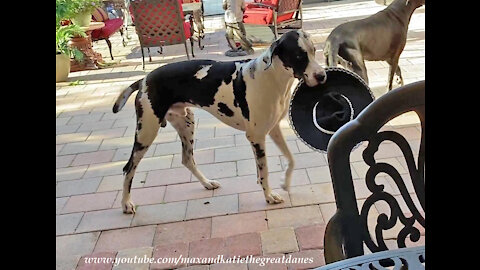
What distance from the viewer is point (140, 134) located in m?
2.77

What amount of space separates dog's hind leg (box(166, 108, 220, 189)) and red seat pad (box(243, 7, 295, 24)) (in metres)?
4.21

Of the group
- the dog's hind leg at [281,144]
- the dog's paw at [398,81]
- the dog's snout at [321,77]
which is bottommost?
the dog's paw at [398,81]

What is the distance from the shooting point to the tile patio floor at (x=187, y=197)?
2412mm

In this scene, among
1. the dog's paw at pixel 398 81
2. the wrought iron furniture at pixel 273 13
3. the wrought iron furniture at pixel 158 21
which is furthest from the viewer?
the wrought iron furniture at pixel 273 13

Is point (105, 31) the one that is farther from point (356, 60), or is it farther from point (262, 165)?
point (262, 165)

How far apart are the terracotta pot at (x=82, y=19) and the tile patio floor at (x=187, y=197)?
2651 millimetres

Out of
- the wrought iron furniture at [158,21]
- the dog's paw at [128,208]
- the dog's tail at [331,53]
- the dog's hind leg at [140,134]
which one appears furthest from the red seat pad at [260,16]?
the dog's paw at [128,208]

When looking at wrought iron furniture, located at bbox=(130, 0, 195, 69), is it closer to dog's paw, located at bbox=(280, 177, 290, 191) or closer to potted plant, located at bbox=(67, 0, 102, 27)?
potted plant, located at bbox=(67, 0, 102, 27)

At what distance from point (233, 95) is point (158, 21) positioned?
4.56 m

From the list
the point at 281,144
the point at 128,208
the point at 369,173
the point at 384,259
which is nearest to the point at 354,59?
the point at 281,144

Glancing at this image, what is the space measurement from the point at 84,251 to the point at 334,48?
221cm

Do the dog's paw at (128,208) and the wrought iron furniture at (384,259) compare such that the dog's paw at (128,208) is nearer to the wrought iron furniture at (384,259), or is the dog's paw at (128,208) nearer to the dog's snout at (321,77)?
the dog's snout at (321,77)
